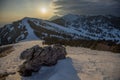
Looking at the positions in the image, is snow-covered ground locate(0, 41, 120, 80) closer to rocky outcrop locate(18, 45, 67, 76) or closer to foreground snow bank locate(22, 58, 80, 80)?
foreground snow bank locate(22, 58, 80, 80)

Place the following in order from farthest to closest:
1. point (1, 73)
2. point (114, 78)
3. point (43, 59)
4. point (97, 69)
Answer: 1. point (1, 73)
2. point (43, 59)
3. point (97, 69)
4. point (114, 78)

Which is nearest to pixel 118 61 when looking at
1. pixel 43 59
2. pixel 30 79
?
pixel 43 59

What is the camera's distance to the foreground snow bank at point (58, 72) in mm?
18038

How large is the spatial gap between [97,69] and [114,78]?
2.62m

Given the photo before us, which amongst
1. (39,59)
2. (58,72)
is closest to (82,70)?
(58,72)

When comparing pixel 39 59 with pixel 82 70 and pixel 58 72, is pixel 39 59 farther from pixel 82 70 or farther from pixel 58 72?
pixel 82 70

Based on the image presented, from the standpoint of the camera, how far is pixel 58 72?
1898 cm

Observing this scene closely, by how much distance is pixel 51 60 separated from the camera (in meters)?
21.1

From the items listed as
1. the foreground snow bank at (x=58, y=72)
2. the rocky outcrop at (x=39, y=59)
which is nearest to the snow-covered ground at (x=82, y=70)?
the foreground snow bank at (x=58, y=72)

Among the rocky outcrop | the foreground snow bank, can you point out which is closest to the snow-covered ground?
the foreground snow bank

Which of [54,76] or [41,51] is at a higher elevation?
[41,51]

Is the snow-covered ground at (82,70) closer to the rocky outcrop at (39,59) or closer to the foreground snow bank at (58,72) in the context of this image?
the foreground snow bank at (58,72)

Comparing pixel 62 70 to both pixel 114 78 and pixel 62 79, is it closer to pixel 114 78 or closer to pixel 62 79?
pixel 62 79

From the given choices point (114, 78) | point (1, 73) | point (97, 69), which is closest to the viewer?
point (114, 78)
